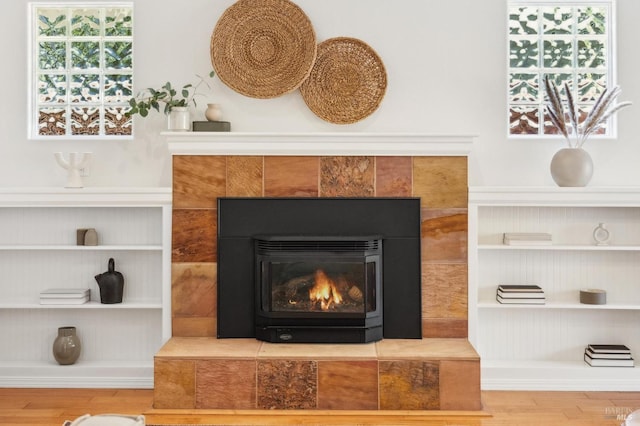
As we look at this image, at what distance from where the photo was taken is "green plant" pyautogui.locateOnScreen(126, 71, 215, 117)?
372cm

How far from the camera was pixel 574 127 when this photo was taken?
148 inches

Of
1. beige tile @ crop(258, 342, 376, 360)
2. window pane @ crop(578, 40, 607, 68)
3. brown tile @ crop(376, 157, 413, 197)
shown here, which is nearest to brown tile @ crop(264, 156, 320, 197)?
brown tile @ crop(376, 157, 413, 197)

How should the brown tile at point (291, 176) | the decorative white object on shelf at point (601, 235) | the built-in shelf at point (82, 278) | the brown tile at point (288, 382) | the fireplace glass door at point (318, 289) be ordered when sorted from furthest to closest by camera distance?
the built-in shelf at point (82, 278), the decorative white object on shelf at point (601, 235), the brown tile at point (291, 176), the fireplace glass door at point (318, 289), the brown tile at point (288, 382)

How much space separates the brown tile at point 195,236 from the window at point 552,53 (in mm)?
1960

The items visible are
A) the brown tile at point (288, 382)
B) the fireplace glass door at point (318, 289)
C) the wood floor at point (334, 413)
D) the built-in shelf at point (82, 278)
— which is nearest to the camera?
the wood floor at point (334, 413)

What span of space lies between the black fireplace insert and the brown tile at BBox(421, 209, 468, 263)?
58mm

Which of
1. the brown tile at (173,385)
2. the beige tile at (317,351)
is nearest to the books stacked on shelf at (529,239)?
the beige tile at (317,351)

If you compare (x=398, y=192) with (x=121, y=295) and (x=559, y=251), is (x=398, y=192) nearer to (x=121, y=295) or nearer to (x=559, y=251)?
(x=559, y=251)

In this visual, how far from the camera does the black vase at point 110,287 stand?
3764 mm

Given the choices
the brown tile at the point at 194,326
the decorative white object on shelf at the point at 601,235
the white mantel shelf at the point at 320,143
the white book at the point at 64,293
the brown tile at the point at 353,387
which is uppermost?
the white mantel shelf at the point at 320,143

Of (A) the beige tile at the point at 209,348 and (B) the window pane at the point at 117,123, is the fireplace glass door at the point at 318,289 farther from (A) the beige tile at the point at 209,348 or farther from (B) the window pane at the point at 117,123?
(B) the window pane at the point at 117,123

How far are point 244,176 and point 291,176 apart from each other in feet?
0.92

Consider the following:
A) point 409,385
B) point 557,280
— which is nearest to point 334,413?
point 409,385

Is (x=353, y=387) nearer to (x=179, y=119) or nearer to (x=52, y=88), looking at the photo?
(x=179, y=119)
